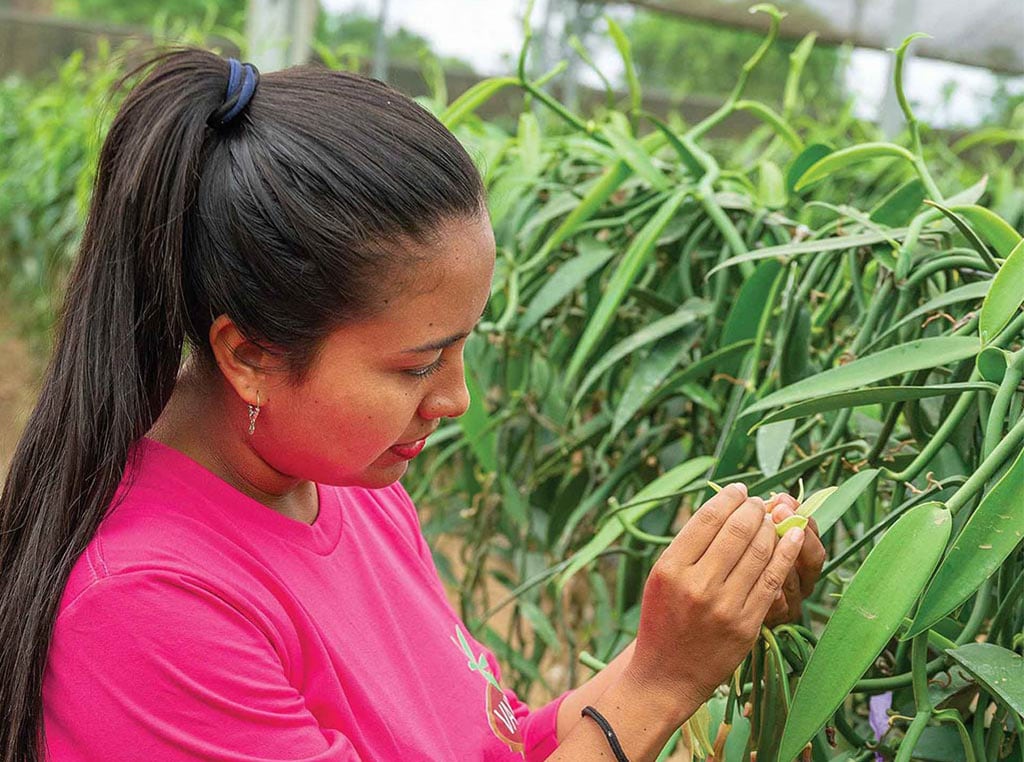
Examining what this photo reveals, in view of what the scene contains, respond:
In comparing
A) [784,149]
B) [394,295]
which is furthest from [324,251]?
[784,149]

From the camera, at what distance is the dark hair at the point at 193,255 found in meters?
0.63

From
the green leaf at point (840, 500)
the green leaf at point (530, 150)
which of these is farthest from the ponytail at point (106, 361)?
the green leaf at point (530, 150)

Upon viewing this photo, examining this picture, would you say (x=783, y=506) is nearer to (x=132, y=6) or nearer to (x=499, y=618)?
(x=499, y=618)

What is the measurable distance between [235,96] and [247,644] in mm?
279

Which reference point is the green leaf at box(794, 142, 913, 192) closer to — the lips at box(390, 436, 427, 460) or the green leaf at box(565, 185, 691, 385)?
the green leaf at box(565, 185, 691, 385)

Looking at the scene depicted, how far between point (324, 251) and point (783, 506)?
0.85ft

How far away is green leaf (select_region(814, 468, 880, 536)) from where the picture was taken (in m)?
0.63

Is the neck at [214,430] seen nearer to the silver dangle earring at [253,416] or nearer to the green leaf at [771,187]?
the silver dangle earring at [253,416]

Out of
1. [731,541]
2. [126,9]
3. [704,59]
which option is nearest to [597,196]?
[731,541]

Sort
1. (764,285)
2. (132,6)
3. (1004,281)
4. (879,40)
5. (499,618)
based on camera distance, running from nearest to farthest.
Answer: (1004,281) → (764,285) → (499,618) → (879,40) → (132,6)

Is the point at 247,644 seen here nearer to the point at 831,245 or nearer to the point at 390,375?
the point at 390,375

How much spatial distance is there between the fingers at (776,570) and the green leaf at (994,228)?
22 centimetres

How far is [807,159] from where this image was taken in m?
0.92

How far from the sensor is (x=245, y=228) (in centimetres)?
63
